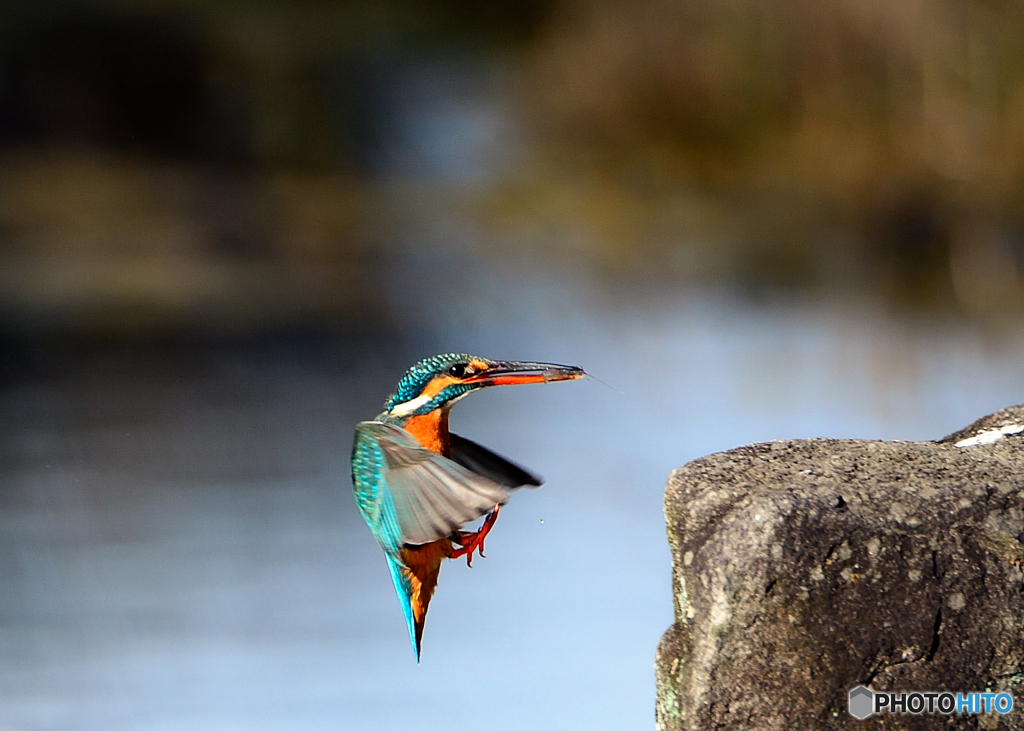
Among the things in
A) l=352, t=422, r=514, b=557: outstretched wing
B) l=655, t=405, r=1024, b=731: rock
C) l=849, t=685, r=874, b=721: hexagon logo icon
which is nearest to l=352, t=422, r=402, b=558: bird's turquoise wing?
l=352, t=422, r=514, b=557: outstretched wing

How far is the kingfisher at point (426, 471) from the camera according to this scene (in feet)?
5.59

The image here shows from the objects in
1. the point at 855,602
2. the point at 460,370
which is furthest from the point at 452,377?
the point at 855,602

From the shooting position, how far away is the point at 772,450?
1.62 meters

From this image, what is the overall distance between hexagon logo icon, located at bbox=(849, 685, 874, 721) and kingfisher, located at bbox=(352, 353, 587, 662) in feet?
1.74

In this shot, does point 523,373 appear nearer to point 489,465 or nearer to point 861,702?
point 489,465

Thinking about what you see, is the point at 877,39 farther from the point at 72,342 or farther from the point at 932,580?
the point at 932,580

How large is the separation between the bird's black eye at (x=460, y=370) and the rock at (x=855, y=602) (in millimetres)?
624

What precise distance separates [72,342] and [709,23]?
4.32 m

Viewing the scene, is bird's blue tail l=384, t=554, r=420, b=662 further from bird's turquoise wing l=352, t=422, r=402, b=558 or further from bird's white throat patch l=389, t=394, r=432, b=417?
bird's white throat patch l=389, t=394, r=432, b=417

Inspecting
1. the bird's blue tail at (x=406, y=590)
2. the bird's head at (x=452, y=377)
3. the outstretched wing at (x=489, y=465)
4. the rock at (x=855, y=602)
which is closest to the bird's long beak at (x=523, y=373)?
the bird's head at (x=452, y=377)

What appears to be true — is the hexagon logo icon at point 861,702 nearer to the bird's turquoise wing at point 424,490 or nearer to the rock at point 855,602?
the rock at point 855,602

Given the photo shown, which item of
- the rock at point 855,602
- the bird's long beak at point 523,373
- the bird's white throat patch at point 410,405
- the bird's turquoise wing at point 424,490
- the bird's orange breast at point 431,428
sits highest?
the bird's long beak at point 523,373

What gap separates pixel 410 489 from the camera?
1.75m

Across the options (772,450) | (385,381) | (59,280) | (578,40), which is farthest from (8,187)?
(772,450)
